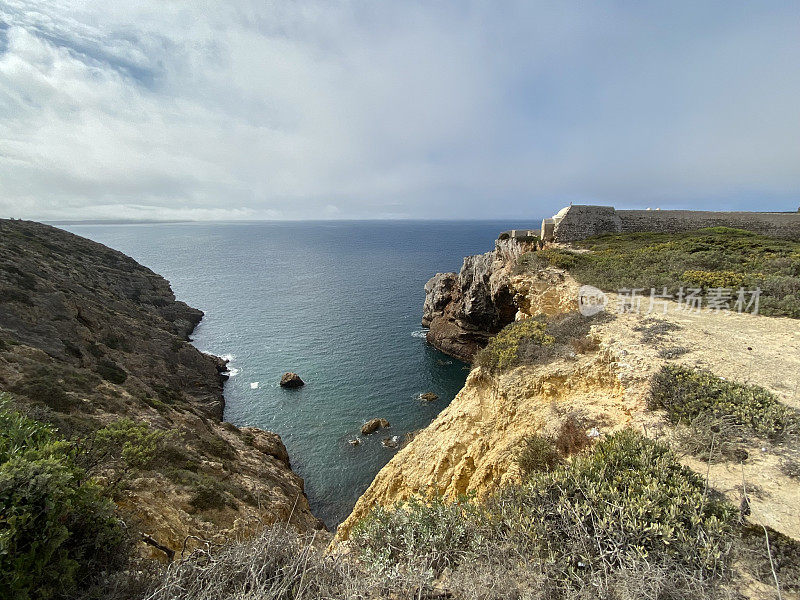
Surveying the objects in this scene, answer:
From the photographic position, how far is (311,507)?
2053cm

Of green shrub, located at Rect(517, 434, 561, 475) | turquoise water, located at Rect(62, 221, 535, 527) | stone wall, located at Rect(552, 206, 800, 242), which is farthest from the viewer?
stone wall, located at Rect(552, 206, 800, 242)

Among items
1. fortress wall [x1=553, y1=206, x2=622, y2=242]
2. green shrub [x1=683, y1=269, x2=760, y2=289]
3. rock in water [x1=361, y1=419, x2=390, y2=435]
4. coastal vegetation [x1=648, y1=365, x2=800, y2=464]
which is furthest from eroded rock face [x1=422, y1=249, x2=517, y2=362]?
coastal vegetation [x1=648, y1=365, x2=800, y2=464]

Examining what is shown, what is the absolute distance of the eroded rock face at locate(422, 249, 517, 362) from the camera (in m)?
37.3

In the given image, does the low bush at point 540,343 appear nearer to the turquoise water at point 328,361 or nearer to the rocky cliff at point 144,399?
the rocky cliff at point 144,399

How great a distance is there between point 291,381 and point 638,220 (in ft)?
128

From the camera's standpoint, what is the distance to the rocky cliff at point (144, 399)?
476 inches

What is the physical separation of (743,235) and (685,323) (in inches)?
946

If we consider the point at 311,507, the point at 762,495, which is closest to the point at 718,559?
the point at 762,495

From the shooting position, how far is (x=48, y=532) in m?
4.03

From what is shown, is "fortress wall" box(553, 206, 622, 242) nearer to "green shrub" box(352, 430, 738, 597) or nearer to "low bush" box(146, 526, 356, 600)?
"green shrub" box(352, 430, 738, 597)

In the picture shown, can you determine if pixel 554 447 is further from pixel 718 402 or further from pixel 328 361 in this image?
pixel 328 361

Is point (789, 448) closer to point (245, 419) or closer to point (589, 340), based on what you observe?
point (589, 340)

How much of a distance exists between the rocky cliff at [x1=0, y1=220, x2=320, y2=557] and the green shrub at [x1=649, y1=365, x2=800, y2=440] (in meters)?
8.87

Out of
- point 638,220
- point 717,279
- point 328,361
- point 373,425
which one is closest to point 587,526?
point 717,279
